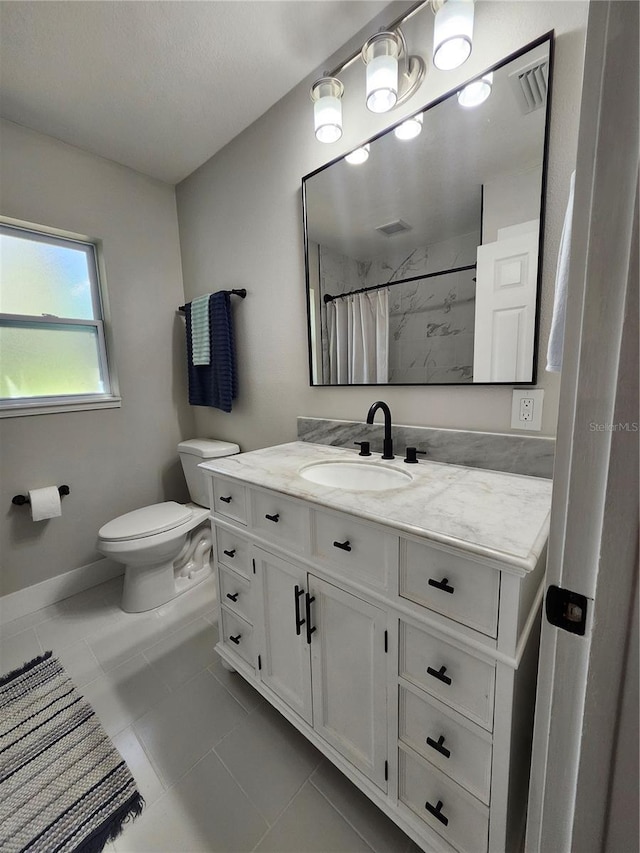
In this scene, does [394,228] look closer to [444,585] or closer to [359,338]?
[359,338]

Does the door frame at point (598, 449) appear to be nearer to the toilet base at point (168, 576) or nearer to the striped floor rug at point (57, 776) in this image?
the striped floor rug at point (57, 776)

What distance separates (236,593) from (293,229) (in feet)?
5.16

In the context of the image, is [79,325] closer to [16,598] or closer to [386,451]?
[16,598]

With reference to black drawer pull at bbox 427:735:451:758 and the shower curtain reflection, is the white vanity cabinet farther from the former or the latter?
the shower curtain reflection

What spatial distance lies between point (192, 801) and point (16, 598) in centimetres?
145

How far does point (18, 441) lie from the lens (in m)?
1.73

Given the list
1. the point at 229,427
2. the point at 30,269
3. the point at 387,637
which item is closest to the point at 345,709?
the point at 387,637

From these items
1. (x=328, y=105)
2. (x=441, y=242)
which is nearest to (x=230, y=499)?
(x=441, y=242)

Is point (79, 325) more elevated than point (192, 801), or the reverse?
point (79, 325)

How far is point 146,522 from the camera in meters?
1.75

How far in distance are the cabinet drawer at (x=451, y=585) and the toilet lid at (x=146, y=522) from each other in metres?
1.39

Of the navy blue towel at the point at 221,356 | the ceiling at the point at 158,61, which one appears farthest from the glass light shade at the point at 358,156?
the navy blue towel at the point at 221,356

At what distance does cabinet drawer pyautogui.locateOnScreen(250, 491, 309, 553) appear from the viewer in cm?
95

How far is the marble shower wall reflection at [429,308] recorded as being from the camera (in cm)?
113
